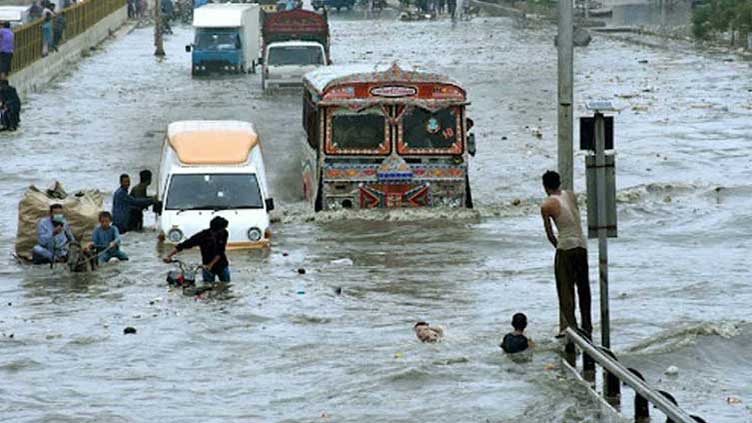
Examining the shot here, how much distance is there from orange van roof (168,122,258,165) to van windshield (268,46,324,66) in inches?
905

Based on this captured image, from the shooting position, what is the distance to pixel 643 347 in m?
18.2

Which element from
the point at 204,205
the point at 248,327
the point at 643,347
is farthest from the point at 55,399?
the point at 204,205

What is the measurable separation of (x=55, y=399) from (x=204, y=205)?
8.59 meters

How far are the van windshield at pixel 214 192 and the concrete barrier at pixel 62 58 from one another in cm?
2335

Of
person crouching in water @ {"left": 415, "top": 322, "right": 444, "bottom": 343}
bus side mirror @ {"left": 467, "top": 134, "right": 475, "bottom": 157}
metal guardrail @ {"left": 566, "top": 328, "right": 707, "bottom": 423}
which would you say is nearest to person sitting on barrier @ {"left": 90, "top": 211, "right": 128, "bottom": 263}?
bus side mirror @ {"left": 467, "top": 134, "right": 475, "bottom": 157}

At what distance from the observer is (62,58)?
59250 mm


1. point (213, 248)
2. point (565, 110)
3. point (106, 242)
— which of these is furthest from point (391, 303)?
point (106, 242)

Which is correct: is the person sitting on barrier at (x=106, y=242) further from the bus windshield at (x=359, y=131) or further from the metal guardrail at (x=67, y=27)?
the metal guardrail at (x=67, y=27)

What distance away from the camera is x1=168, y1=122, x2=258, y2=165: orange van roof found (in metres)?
26.2

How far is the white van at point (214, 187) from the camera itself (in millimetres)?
24844

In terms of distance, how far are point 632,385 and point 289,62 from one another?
127 feet

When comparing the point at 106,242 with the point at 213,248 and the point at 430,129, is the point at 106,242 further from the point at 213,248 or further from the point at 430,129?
the point at 430,129

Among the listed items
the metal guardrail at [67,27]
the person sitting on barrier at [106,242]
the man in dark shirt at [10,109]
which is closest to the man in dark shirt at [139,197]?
the person sitting on barrier at [106,242]

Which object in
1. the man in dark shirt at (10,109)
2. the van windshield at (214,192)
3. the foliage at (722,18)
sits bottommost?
the van windshield at (214,192)
